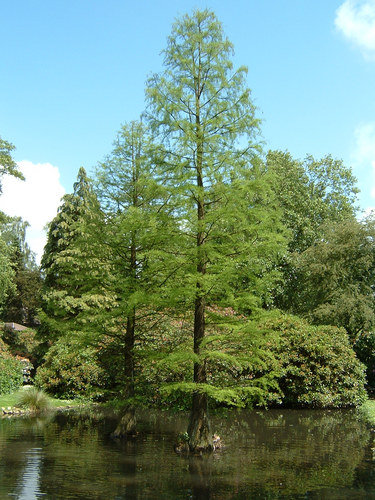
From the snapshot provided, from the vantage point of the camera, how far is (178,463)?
10.5 metres

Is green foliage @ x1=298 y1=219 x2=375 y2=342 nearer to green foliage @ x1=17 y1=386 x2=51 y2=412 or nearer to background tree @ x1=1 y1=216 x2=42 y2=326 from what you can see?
green foliage @ x1=17 y1=386 x2=51 y2=412

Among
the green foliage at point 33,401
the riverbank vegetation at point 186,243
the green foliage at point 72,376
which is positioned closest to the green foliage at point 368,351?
the riverbank vegetation at point 186,243

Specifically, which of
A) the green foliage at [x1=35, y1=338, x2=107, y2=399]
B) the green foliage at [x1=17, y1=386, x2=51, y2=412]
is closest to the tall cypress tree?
the green foliage at [x1=17, y1=386, x2=51, y2=412]

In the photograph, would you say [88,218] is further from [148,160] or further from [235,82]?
[235,82]

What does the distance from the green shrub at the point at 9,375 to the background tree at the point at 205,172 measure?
1249 centimetres

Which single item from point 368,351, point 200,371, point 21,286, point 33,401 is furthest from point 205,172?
point 21,286

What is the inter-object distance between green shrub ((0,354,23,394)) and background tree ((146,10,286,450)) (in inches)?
492

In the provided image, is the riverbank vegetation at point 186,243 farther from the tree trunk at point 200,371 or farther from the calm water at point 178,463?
the calm water at point 178,463

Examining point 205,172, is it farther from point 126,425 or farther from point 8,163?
point 8,163

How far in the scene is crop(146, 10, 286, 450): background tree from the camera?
11359 millimetres

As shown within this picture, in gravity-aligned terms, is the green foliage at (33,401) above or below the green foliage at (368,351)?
below

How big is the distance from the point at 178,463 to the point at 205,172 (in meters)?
6.53

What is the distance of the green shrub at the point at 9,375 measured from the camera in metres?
21.5

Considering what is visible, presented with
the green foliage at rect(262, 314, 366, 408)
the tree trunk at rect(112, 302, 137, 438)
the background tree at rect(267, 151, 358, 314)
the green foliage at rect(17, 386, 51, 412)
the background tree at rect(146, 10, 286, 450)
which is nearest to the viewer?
the background tree at rect(146, 10, 286, 450)
